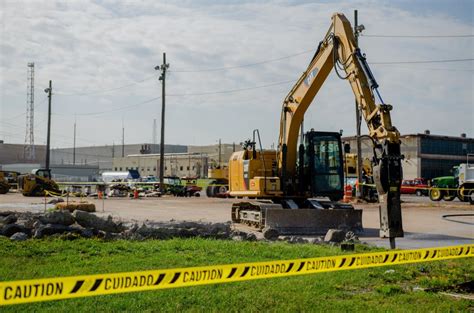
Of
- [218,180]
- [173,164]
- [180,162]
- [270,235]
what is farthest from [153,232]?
[173,164]

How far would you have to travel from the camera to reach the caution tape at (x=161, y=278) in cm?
563

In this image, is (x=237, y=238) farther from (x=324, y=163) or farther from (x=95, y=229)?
(x=324, y=163)

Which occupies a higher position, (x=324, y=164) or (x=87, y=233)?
(x=324, y=164)

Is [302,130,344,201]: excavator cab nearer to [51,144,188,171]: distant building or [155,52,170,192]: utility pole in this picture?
[155,52,170,192]: utility pole

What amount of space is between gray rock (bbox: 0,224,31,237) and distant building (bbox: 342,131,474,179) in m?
61.5

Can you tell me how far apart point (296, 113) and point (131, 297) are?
42.7ft

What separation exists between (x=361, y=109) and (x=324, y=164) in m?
4.61

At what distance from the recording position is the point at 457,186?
42.4m

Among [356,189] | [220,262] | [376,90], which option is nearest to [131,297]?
[220,262]

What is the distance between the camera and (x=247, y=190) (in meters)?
20.8

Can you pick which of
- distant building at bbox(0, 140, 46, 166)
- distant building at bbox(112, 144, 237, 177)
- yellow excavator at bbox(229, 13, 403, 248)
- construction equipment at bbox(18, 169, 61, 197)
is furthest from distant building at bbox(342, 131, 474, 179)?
distant building at bbox(0, 140, 46, 166)

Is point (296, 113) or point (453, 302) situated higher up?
point (296, 113)

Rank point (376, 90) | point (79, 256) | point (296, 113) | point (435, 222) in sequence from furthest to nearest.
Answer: point (435, 222) → point (296, 113) → point (376, 90) → point (79, 256)

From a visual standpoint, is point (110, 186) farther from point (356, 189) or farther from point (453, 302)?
point (453, 302)
